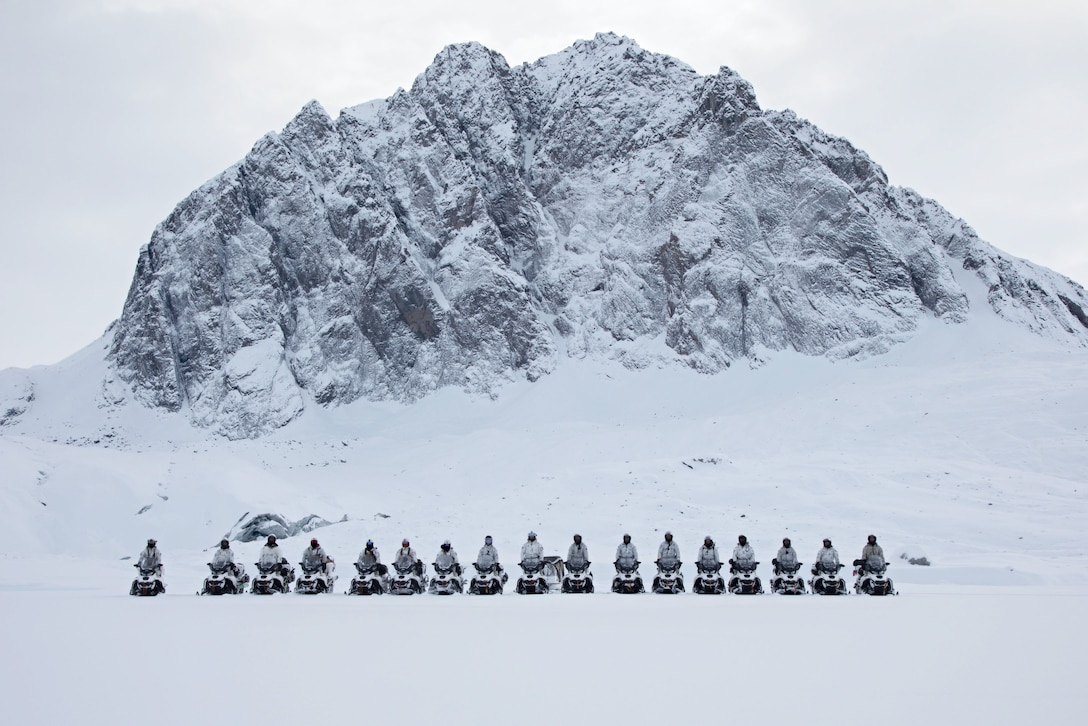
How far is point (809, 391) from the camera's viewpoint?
72.4 meters

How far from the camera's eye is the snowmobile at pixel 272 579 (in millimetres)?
26578

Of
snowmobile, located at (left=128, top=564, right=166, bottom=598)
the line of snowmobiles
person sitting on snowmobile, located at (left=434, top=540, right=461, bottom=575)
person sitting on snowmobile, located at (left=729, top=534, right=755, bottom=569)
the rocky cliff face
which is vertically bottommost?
snowmobile, located at (left=128, top=564, right=166, bottom=598)

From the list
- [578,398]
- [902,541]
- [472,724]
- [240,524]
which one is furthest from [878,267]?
[472,724]

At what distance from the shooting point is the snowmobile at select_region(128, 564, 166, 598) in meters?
24.8

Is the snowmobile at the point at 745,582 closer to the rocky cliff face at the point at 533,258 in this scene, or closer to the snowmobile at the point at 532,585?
the snowmobile at the point at 532,585

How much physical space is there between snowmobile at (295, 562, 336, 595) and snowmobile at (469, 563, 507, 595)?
401 centimetres

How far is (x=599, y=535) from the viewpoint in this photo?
125 ft

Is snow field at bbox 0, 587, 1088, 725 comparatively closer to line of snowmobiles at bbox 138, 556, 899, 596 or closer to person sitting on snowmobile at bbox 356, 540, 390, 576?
line of snowmobiles at bbox 138, 556, 899, 596

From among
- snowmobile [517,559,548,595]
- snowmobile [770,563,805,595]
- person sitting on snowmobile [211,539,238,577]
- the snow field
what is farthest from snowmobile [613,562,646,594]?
person sitting on snowmobile [211,539,238,577]

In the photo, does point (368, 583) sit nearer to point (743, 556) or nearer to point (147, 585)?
point (147, 585)

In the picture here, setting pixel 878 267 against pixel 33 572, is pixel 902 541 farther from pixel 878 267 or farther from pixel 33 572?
pixel 878 267

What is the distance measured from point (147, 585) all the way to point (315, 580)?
14.2ft

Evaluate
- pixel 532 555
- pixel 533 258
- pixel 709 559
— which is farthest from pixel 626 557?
pixel 533 258

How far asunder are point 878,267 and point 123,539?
6967 cm
